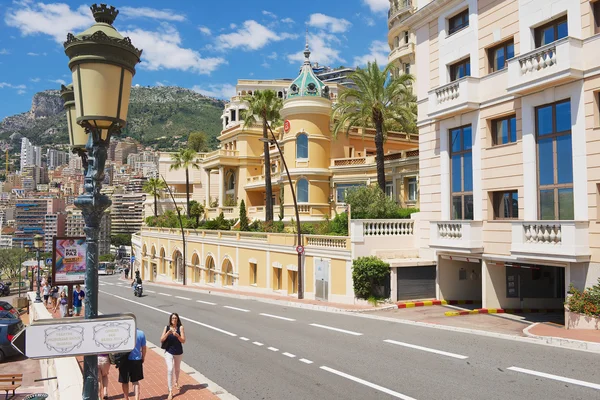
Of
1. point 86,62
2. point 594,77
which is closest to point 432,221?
point 594,77

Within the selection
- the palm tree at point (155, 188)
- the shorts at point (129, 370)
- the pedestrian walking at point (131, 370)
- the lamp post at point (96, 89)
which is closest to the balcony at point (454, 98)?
the pedestrian walking at point (131, 370)

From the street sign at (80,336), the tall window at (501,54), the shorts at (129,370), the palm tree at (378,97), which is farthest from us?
the palm tree at (378,97)

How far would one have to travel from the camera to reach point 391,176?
33344 millimetres

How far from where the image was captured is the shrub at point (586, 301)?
12.9m

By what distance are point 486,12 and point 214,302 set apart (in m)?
18.4

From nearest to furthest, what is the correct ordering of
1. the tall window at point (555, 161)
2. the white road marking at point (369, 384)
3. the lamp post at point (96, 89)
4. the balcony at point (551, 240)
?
the lamp post at point (96, 89) < the white road marking at point (369, 384) < the balcony at point (551, 240) < the tall window at point (555, 161)

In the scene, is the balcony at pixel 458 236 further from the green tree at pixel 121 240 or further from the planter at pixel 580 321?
the green tree at pixel 121 240

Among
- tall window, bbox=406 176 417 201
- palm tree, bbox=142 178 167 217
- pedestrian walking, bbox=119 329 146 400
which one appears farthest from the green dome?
palm tree, bbox=142 178 167 217

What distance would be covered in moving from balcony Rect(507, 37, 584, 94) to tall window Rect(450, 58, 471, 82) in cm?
332

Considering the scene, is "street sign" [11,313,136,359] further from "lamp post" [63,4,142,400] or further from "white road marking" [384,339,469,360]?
"white road marking" [384,339,469,360]

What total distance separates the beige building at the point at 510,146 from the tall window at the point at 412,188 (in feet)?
36.4

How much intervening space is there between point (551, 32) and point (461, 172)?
5.86 m

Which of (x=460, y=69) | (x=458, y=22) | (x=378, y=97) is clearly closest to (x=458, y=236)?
(x=460, y=69)

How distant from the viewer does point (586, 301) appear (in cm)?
1319
